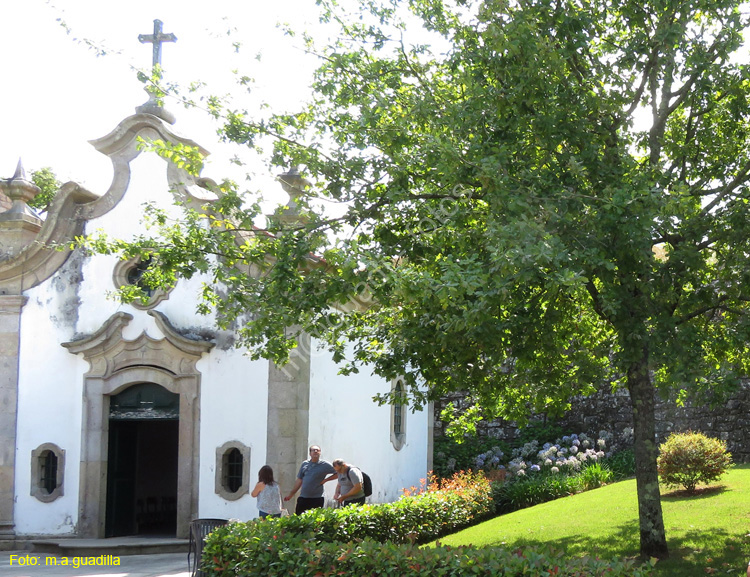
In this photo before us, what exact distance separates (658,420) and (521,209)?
501 inches

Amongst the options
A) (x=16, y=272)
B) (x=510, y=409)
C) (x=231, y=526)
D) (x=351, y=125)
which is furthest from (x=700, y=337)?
(x=16, y=272)

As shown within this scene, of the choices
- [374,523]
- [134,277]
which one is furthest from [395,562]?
[134,277]

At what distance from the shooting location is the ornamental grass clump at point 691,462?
13.6 m

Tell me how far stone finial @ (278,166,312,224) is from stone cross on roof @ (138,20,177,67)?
4.39 metres

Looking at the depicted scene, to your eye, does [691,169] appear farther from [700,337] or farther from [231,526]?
[231,526]

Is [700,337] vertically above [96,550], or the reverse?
[700,337]

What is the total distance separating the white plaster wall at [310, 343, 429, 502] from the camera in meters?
14.6

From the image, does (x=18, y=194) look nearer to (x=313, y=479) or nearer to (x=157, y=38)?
(x=157, y=38)

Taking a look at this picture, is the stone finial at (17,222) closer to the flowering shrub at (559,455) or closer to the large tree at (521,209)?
the large tree at (521,209)

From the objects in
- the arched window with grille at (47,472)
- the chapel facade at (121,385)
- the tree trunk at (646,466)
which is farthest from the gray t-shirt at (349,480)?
the arched window with grille at (47,472)

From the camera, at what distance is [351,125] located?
9.26 m

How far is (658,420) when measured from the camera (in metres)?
19.3

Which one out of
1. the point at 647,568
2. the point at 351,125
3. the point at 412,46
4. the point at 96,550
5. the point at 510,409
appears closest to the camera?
the point at 647,568

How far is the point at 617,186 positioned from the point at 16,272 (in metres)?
11.1
